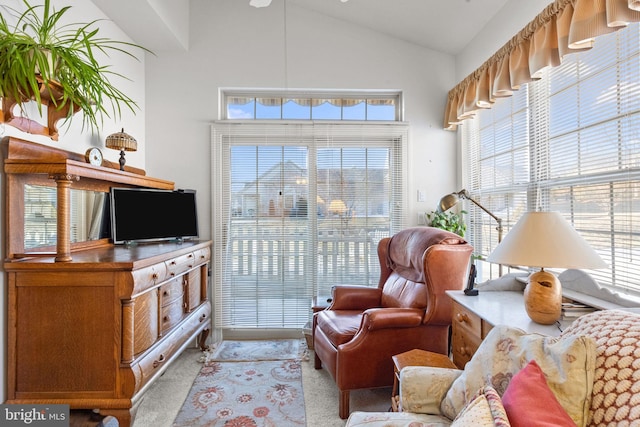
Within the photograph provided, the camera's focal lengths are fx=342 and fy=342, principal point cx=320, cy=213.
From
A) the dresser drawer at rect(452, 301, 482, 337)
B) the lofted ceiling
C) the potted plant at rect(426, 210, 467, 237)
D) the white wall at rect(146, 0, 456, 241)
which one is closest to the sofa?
the dresser drawer at rect(452, 301, 482, 337)

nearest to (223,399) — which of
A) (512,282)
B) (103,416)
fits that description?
(103,416)

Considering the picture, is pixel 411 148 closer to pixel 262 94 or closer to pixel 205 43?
pixel 262 94

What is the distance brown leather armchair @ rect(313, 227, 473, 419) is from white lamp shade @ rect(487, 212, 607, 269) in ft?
2.21

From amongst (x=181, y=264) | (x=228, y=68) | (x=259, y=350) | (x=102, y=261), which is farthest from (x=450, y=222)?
(x=102, y=261)

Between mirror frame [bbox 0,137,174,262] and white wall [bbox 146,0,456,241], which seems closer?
mirror frame [bbox 0,137,174,262]

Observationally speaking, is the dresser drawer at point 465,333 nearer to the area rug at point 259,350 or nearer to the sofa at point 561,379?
the sofa at point 561,379

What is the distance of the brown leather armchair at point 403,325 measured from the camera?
6.86 ft

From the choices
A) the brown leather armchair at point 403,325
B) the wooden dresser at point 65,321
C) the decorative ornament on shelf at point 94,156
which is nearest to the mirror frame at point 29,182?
the wooden dresser at point 65,321

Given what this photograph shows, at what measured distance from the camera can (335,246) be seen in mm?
3338

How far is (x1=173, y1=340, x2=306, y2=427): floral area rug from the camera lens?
2.05 metres

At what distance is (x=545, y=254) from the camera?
1.41 m

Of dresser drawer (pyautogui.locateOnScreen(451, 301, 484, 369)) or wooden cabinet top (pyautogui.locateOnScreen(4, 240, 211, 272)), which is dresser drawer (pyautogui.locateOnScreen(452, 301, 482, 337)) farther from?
wooden cabinet top (pyautogui.locateOnScreen(4, 240, 211, 272))

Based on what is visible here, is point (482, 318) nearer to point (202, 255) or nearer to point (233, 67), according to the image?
point (202, 255)

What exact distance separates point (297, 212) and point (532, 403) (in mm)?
2573
